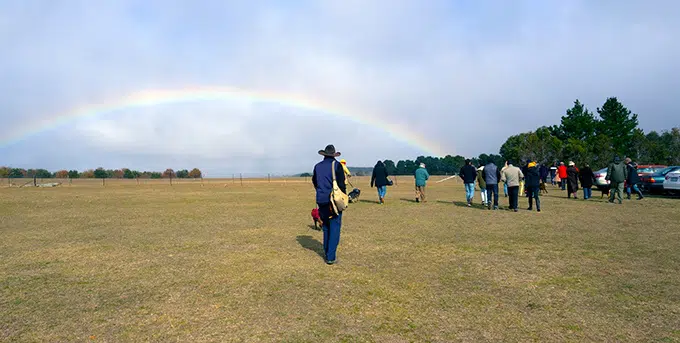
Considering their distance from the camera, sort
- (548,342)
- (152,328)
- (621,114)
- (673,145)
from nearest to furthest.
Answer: (548,342), (152,328), (673,145), (621,114)

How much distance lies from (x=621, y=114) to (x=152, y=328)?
77.1m

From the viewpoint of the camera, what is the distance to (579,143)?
194ft

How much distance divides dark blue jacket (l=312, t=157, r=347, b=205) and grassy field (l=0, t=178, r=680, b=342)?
1.12 metres

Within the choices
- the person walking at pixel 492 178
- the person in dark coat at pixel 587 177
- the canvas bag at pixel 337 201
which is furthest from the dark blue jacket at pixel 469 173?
the canvas bag at pixel 337 201

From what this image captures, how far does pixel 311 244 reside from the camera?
8.54 m

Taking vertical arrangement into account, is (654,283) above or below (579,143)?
below

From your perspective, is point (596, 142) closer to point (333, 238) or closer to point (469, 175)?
point (469, 175)

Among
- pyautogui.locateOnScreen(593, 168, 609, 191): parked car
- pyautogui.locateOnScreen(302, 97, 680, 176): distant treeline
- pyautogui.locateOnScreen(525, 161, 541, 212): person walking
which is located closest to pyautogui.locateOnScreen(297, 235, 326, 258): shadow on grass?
pyautogui.locateOnScreen(525, 161, 541, 212): person walking

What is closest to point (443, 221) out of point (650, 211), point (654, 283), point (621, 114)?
point (654, 283)

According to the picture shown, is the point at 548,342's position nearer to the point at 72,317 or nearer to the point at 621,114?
the point at 72,317

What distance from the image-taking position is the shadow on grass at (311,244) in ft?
25.6

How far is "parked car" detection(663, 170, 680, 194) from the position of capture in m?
17.8

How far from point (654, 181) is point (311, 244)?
19.2 m

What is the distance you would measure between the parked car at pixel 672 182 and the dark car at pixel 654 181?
1.61 feet
